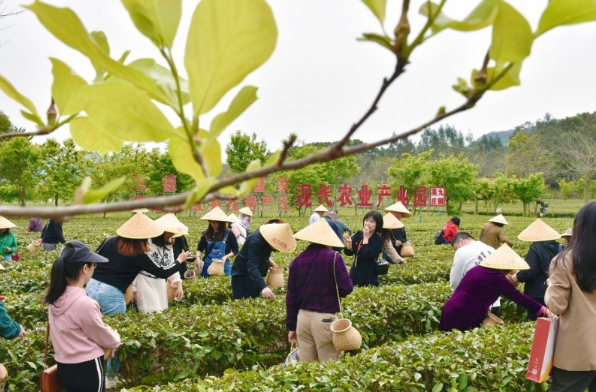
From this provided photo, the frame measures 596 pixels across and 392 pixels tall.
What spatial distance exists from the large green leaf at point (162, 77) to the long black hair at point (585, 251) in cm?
286

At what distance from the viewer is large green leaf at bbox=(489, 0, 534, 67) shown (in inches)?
17.6

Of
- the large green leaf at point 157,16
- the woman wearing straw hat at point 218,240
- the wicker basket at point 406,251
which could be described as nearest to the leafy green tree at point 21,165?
the woman wearing straw hat at point 218,240

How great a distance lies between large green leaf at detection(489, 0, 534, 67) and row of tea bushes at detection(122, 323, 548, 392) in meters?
2.79

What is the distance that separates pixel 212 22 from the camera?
466mm

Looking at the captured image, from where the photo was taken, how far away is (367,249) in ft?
18.1

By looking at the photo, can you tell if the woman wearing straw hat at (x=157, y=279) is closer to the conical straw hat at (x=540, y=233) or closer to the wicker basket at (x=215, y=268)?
the wicker basket at (x=215, y=268)

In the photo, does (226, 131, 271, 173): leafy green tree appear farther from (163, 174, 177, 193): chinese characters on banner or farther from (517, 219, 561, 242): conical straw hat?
(517, 219, 561, 242): conical straw hat

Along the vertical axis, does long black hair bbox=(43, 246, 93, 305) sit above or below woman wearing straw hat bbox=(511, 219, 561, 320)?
above

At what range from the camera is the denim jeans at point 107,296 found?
14.0 ft

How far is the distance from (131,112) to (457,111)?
0.35m

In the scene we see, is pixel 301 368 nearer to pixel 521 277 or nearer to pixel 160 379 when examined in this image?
pixel 160 379

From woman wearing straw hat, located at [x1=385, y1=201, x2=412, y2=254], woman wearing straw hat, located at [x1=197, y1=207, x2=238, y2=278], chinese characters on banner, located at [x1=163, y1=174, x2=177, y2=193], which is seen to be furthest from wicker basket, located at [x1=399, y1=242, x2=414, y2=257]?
chinese characters on banner, located at [x1=163, y1=174, x2=177, y2=193]

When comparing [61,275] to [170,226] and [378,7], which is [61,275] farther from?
[378,7]

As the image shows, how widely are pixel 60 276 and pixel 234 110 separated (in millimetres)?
3101
